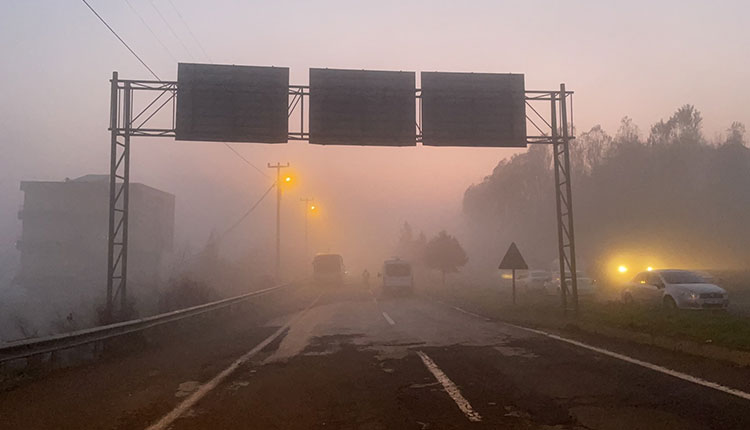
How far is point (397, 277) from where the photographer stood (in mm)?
43844

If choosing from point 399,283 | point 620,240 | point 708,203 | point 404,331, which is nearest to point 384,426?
point 404,331

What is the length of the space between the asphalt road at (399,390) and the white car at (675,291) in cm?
952

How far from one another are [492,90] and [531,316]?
881cm

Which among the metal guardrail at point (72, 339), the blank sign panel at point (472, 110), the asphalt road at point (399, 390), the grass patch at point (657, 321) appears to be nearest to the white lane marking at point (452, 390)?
the asphalt road at point (399, 390)

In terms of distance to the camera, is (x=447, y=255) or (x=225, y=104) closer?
(x=225, y=104)

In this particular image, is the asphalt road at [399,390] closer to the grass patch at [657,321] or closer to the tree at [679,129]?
the grass patch at [657,321]

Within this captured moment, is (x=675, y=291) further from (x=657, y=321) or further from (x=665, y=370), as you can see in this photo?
(x=665, y=370)

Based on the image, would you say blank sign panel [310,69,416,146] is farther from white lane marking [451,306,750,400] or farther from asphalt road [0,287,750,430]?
white lane marking [451,306,750,400]

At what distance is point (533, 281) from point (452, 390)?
37.5 m

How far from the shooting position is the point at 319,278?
176 feet

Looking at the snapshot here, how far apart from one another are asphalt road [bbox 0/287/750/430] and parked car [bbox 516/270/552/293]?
97.6 feet

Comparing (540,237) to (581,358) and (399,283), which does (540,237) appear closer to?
(399,283)

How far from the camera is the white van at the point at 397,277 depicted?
43531 mm

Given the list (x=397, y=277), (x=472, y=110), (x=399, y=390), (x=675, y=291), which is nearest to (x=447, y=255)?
(x=397, y=277)
